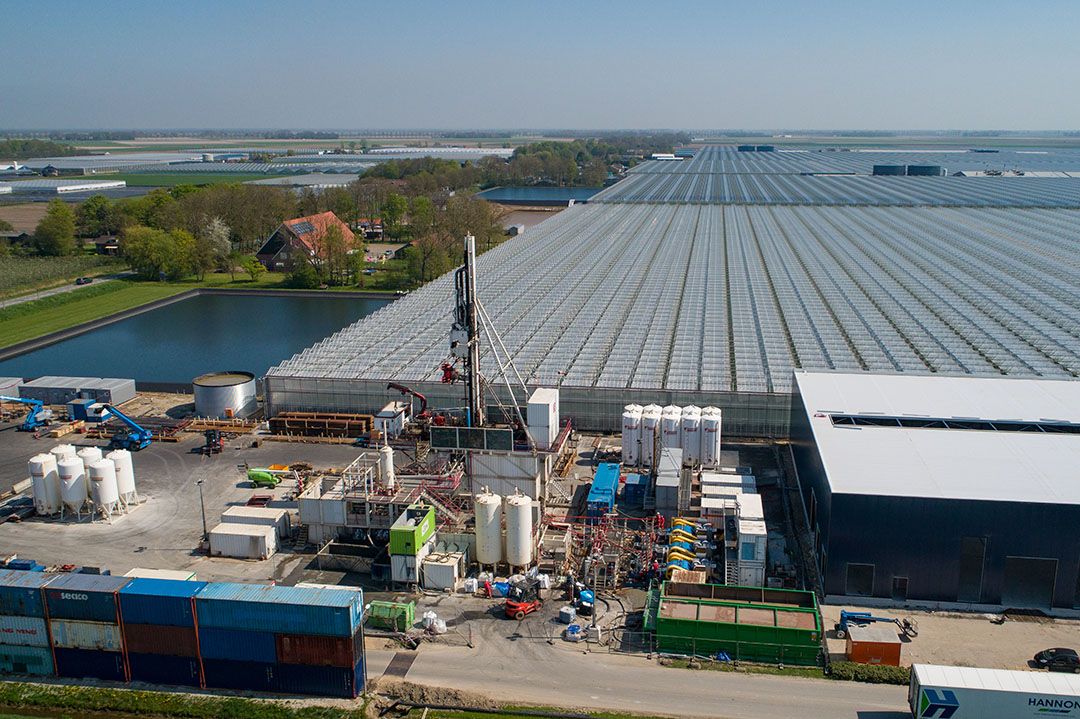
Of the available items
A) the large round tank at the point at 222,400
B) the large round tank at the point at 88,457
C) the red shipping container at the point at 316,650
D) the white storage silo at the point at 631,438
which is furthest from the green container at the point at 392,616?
the large round tank at the point at 222,400

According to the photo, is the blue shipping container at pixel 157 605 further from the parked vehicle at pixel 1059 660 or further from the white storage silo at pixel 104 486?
the parked vehicle at pixel 1059 660

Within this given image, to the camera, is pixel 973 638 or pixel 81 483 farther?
pixel 81 483

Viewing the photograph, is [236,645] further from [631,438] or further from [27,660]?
[631,438]

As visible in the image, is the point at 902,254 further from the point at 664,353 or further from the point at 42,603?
the point at 42,603

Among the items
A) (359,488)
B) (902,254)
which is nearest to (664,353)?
(359,488)

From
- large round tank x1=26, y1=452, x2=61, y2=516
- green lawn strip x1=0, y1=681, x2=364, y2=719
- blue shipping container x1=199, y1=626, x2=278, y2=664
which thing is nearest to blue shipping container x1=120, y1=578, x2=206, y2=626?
blue shipping container x1=199, y1=626, x2=278, y2=664

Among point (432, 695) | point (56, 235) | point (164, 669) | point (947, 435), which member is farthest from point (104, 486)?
point (56, 235)
